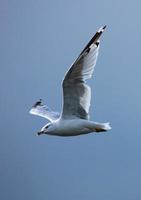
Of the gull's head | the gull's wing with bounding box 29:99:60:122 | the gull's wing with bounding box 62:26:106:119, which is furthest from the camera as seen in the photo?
the gull's wing with bounding box 29:99:60:122

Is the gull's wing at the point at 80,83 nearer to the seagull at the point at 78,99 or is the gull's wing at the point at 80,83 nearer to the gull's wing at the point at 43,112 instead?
the seagull at the point at 78,99

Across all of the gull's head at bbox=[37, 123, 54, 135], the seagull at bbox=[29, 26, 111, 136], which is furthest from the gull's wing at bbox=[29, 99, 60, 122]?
the seagull at bbox=[29, 26, 111, 136]

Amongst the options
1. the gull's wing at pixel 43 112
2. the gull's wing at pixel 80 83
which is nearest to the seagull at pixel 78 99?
the gull's wing at pixel 80 83

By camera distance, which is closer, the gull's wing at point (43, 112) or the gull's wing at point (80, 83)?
the gull's wing at point (80, 83)

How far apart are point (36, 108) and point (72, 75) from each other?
6.63ft

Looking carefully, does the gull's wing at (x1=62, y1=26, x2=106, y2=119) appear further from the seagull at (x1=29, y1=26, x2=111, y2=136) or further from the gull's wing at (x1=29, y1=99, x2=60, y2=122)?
the gull's wing at (x1=29, y1=99, x2=60, y2=122)

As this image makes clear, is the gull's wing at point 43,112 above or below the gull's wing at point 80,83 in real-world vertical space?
above

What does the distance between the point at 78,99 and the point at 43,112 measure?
1436 mm

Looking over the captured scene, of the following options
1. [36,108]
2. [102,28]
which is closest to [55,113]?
[36,108]

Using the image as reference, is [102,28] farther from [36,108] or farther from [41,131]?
[36,108]

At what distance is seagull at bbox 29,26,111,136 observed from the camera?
6.32 m

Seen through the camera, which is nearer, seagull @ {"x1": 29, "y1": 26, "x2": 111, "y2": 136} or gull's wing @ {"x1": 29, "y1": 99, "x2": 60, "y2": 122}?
seagull @ {"x1": 29, "y1": 26, "x2": 111, "y2": 136}

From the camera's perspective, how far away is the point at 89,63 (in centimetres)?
638

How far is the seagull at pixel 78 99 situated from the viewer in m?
6.32
